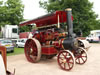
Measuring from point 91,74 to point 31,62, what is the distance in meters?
2.54

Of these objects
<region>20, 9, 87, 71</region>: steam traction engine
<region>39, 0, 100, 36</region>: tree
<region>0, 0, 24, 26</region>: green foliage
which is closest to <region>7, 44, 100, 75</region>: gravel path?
<region>20, 9, 87, 71</region>: steam traction engine

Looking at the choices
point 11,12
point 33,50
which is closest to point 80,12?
point 11,12

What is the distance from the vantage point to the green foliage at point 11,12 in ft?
52.0

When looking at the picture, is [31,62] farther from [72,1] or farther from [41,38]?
[72,1]

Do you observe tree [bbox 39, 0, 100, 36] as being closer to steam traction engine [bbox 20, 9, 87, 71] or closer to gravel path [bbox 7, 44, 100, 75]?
steam traction engine [bbox 20, 9, 87, 71]

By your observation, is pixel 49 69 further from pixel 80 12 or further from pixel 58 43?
pixel 80 12

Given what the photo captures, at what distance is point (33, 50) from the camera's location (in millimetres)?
4633

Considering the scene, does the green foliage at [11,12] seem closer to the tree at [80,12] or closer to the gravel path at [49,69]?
the tree at [80,12]

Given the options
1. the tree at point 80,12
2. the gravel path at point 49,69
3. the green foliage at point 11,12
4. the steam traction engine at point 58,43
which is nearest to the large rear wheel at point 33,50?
the steam traction engine at point 58,43

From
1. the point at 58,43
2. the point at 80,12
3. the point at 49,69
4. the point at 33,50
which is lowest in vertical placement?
the point at 49,69

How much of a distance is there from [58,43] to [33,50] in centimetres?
123

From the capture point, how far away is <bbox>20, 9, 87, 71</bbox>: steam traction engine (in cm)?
361

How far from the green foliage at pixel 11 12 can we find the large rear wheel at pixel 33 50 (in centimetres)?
1200

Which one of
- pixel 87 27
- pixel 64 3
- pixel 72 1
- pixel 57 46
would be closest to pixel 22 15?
pixel 64 3
